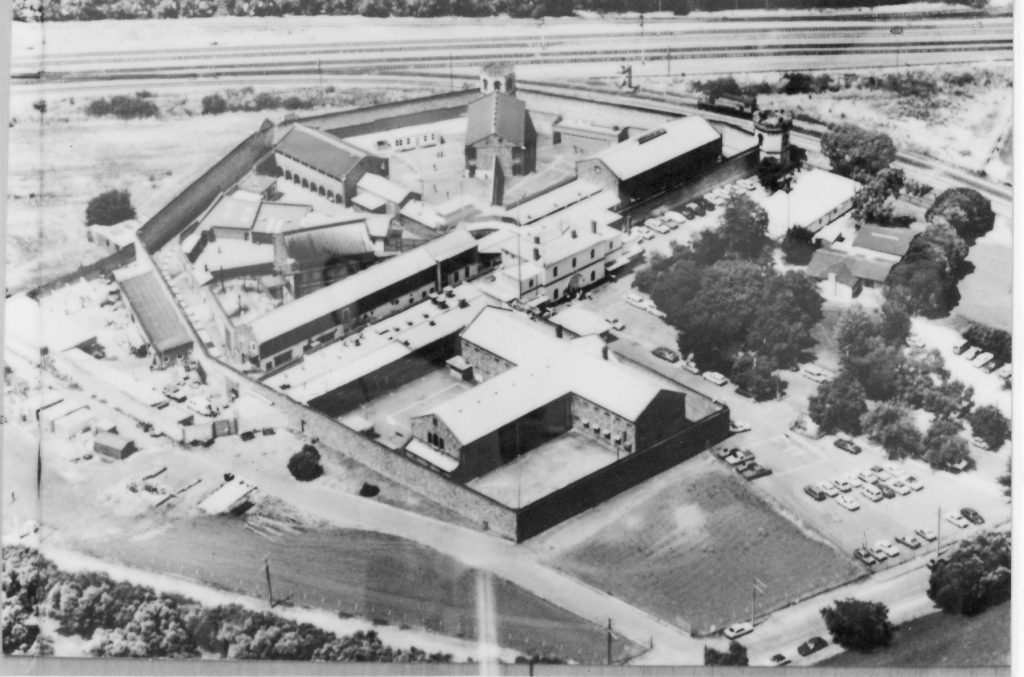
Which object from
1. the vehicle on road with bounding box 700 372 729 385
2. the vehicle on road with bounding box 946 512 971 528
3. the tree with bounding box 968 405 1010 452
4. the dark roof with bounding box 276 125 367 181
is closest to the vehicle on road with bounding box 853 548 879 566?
the vehicle on road with bounding box 946 512 971 528

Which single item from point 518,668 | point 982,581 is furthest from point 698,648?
point 982,581

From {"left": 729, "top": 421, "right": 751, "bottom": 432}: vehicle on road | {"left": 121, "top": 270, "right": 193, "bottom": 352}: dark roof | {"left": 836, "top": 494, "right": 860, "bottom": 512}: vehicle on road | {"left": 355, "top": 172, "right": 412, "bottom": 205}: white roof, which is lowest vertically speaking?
{"left": 836, "top": 494, "right": 860, "bottom": 512}: vehicle on road

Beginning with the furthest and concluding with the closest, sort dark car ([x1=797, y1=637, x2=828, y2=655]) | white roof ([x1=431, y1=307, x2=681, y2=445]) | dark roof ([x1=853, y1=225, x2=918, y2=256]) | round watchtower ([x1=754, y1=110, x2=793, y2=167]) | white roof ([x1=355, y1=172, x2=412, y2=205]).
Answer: round watchtower ([x1=754, y1=110, x2=793, y2=167]), white roof ([x1=355, y1=172, x2=412, y2=205]), dark roof ([x1=853, y1=225, x2=918, y2=256]), white roof ([x1=431, y1=307, x2=681, y2=445]), dark car ([x1=797, y1=637, x2=828, y2=655])

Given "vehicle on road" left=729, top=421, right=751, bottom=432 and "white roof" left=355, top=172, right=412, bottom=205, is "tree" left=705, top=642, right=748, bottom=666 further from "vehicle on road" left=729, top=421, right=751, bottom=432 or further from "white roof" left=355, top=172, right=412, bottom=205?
"white roof" left=355, top=172, right=412, bottom=205

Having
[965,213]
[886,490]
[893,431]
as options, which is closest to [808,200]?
[965,213]

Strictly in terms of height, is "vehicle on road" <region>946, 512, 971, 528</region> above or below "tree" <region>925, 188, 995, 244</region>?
below

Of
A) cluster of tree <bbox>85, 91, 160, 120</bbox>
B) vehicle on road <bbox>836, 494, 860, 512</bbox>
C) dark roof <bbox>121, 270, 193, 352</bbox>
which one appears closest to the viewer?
vehicle on road <bbox>836, 494, 860, 512</bbox>

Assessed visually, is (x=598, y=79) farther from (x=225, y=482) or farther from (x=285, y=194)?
(x=225, y=482)
